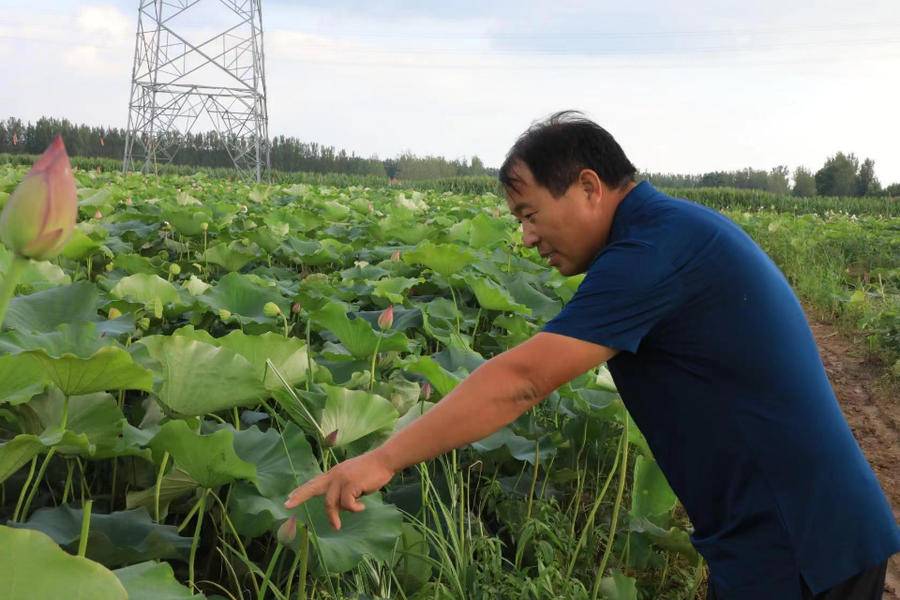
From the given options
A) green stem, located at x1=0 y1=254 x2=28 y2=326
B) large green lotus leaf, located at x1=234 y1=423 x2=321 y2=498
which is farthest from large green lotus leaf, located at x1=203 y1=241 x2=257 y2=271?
green stem, located at x1=0 y1=254 x2=28 y2=326

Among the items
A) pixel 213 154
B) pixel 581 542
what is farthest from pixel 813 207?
pixel 581 542

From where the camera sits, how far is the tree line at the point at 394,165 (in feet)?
128

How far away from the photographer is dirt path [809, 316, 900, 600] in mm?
3629

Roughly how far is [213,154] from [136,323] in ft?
113

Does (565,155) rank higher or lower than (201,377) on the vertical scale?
higher

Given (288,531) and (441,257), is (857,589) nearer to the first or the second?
(288,531)

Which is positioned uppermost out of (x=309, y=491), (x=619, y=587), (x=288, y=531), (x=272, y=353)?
(x=272, y=353)

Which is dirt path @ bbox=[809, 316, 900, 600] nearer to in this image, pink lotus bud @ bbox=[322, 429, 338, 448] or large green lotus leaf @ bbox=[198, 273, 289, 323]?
pink lotus bud @ bbox=[322, 429, 338, 448]

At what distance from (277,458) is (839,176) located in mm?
47853

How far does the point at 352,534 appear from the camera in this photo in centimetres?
159

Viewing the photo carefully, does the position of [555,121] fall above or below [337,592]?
above

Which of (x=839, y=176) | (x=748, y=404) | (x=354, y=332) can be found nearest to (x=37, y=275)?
(x=354, y=332)

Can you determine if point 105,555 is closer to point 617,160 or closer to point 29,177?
Result: point 29,177

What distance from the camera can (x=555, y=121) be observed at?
5.22 feet
